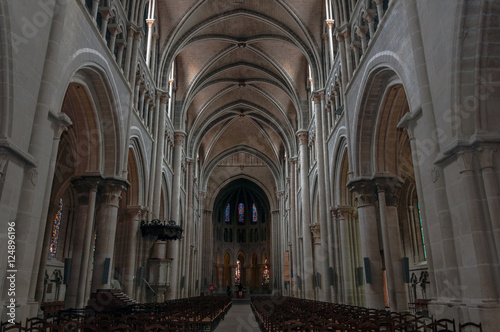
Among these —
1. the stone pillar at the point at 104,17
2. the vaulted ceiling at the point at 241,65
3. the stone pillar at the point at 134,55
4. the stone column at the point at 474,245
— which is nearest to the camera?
the stone column at the point at 474,245

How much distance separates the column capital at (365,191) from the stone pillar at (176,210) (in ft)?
43.0

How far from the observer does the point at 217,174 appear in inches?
1938

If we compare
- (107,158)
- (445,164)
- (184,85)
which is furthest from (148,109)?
(445,164)

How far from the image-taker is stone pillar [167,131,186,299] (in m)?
24.4

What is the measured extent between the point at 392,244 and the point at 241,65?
68.8 ft

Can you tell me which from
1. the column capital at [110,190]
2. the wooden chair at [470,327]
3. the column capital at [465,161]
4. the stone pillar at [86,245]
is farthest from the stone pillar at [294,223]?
the column capital at [465,161]

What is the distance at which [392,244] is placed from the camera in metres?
13.7

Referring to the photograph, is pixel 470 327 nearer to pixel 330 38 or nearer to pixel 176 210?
pixel 330 38

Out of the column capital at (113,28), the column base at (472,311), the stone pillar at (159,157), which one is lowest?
the column base at (472,311)

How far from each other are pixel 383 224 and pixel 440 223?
586 centimetres

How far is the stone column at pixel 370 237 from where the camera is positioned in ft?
46.2

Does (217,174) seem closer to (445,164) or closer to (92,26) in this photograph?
(92,26)

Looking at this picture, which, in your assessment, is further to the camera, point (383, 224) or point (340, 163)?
point (340, 163)

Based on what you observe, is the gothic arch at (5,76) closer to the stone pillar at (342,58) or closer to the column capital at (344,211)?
the stone pillar at (342,58)
